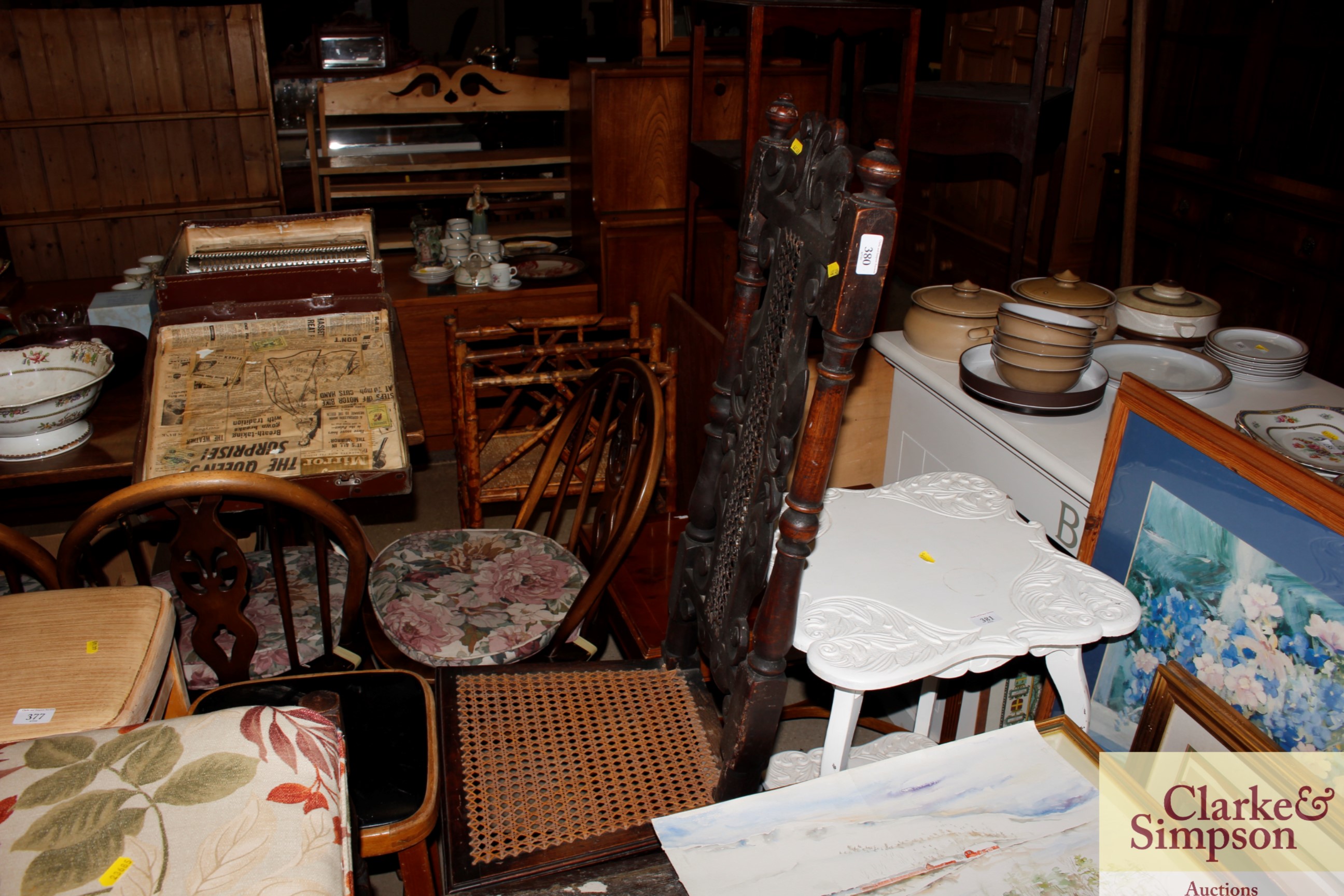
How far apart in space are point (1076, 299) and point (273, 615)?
1493 millimetres

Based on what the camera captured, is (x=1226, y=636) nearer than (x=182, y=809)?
No

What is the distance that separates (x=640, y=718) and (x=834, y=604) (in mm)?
329

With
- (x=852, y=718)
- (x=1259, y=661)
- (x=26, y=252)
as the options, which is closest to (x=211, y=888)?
(x=852, y=718)

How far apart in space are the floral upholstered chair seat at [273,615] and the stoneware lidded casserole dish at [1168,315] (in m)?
1.44

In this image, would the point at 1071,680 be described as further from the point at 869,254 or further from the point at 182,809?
the point at 182,809

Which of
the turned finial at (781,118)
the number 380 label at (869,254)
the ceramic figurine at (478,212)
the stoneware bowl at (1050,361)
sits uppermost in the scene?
the turned finial at (781,118)

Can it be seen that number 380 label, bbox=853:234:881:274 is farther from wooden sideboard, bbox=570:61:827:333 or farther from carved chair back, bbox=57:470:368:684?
wooden sideboard, bbox=570:61:827:333

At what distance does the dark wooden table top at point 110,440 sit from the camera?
1.62 metres

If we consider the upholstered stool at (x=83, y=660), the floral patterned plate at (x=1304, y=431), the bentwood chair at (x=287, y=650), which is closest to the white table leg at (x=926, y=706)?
the floral patterned plate at (x=1304, y=431)

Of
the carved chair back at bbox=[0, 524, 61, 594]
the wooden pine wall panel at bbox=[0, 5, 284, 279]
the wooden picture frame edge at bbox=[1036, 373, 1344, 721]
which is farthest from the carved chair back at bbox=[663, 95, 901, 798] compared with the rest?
the wooden pine wall panel at bbox=[0, 5, 284, 279]

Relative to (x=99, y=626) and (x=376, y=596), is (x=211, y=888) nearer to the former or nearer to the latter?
(x=99, y=626)

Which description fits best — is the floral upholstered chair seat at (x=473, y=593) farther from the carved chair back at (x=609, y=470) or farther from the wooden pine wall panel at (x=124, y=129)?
the wooden pine wall panel at (x=124, y=129)

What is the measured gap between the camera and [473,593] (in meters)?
1.69

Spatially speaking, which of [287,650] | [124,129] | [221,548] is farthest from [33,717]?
[124,129]
